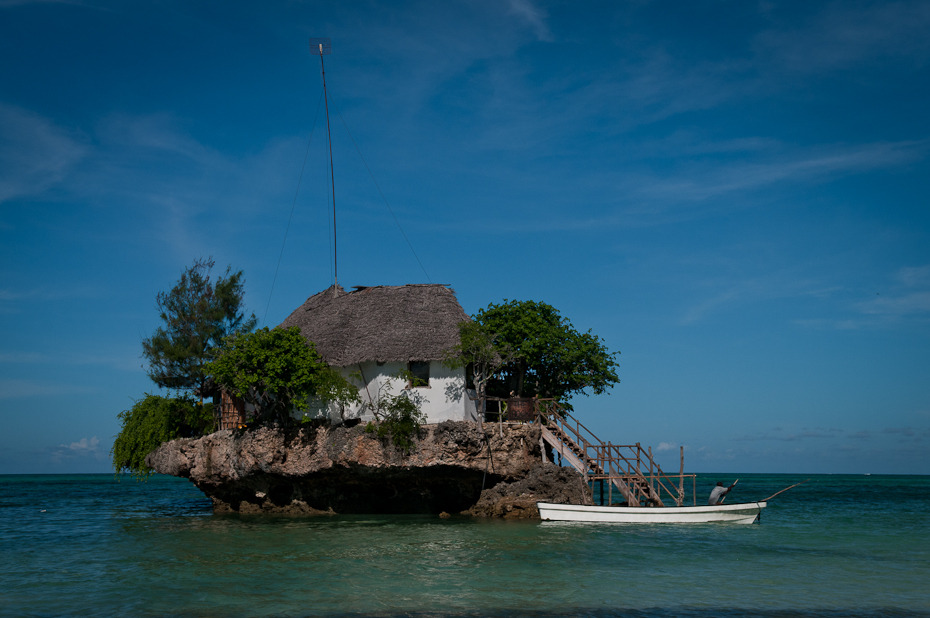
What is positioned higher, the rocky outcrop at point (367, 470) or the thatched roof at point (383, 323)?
the thatched roof at point (383, 323)

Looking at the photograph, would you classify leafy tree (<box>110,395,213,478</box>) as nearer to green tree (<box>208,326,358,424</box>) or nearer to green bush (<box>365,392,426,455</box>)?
green tree (<box>208,326,358,424</box>)

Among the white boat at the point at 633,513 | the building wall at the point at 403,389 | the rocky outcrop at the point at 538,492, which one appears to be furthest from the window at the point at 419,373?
the white boat at the point at 633,513

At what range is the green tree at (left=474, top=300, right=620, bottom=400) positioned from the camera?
96.8 feet

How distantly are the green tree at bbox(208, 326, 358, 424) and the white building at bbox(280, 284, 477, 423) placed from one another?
0.86 m

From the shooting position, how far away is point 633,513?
25.1 meters

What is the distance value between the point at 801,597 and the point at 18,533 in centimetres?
2835

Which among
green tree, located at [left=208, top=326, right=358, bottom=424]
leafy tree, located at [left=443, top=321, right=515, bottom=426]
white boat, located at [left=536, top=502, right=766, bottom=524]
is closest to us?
white boat, located at [left=536, top=502, right=766, bottom=524]

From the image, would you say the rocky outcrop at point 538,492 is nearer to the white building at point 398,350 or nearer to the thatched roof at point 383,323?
the white building at point 398,350

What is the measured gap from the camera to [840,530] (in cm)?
2841

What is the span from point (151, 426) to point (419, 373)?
13.5 metres

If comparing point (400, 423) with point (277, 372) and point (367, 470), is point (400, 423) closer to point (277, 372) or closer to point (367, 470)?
point (367, 470)

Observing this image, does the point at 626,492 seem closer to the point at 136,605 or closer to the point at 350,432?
the point at 350,432

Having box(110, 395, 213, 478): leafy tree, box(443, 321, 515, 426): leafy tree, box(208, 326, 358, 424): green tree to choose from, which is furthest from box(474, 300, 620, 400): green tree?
box(110, 395, 213, 478): leafy tree

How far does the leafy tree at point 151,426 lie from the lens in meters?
31.7
